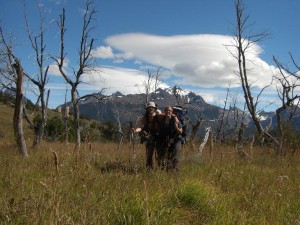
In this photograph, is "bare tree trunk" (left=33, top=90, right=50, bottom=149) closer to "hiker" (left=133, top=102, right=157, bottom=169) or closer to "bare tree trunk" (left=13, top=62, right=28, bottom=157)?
"bare tree trunk" (left=13, top=62, right=28, bottom=157)

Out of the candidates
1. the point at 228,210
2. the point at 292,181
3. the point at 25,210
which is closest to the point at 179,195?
the point at 228,210

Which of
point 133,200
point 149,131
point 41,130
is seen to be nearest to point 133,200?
point 133,200

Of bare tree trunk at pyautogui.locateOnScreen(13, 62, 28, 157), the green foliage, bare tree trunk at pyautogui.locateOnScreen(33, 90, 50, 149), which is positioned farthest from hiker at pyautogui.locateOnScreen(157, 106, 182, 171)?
bare tree trunk at pyautogui.locateOnScreen(33, 90, 50, 149)

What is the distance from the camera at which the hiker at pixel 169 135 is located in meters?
8.60

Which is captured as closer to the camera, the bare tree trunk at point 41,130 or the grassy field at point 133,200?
the grassy field at point 133,200

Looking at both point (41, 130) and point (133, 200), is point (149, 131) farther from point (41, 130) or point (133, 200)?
point (41, 130)

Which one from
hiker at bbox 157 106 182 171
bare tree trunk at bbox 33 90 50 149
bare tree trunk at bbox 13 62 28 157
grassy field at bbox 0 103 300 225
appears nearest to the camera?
grassy field at bbox 0 103 300 225

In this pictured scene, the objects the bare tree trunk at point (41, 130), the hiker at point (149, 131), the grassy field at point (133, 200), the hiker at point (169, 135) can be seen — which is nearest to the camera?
the grassy field at point (133, 200)

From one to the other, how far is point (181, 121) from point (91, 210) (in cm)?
517

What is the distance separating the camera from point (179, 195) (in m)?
5.15

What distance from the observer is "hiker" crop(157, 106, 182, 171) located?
8.60 meters

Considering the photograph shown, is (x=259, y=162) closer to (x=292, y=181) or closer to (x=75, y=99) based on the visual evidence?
(x=292, y=181)

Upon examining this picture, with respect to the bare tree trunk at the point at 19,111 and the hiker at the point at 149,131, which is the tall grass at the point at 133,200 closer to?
the hiker at the point at 149,131

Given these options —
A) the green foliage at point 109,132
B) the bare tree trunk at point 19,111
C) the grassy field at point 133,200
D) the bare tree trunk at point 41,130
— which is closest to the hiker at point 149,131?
the grassy field at point 133,200
